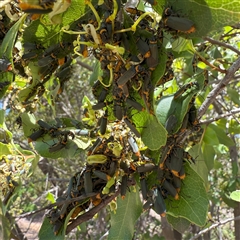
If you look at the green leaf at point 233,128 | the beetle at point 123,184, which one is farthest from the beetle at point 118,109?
the green leaf at point 233,128

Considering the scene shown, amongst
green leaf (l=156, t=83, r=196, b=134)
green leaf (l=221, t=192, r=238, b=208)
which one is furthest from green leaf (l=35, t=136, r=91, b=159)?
green leaf (l=221, t=192, r=238, b=208)

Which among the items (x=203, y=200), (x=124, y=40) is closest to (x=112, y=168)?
(x=203, y=200)

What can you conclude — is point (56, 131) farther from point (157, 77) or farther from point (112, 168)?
point (157, 77)

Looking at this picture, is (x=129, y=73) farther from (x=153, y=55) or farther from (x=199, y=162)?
(x=199, y=162)

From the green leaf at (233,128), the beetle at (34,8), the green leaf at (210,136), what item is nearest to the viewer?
the beetle at (34,8)

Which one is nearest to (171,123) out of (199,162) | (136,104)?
(136,104)

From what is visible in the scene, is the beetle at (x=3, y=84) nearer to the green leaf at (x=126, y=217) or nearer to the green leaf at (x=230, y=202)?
the green leaf at (x=126, y=217)
